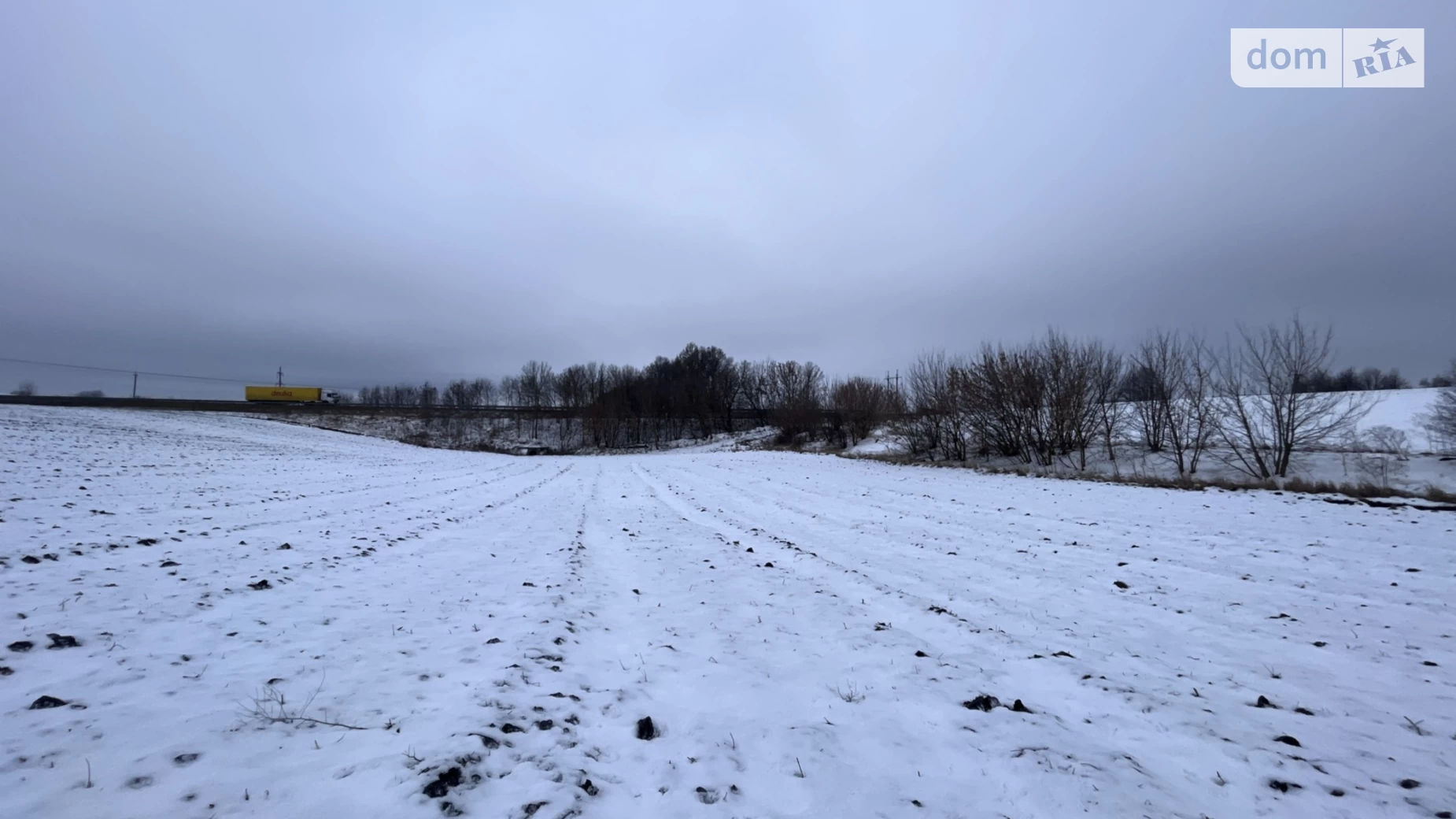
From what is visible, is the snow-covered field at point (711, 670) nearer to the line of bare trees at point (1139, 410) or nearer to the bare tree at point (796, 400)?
the line of bare trees at point (1139, 410)

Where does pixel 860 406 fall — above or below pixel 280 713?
above

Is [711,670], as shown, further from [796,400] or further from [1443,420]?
[796,400]

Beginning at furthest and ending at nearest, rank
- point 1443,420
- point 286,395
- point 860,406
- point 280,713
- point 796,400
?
point 286,395 → point 796,400 → point 860,406 → point 1443,420 → point 280,713

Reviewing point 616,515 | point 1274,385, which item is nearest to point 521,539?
point 616,515

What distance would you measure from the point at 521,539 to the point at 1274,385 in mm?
28642

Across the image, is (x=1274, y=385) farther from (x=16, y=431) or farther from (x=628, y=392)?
(x=628, y=392)

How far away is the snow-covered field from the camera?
109 inches

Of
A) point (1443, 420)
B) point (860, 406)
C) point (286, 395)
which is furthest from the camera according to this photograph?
point (286, 395)

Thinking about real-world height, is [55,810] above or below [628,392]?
below

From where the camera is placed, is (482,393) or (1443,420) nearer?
(1443,420)

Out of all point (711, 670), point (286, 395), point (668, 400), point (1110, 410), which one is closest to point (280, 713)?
point (711, 670)

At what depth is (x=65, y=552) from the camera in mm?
6047

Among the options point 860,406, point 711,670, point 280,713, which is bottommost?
point 711,670

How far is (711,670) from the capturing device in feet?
14.2
